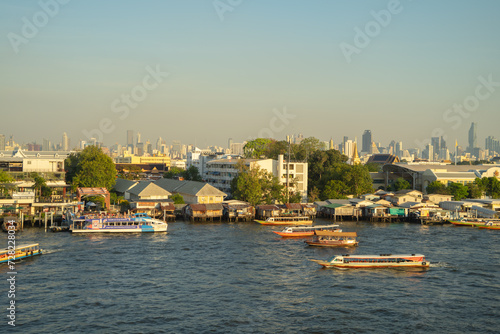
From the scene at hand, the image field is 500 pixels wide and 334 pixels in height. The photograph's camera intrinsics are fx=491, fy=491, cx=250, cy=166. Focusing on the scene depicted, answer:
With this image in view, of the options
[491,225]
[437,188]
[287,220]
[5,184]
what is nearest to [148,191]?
[5,184]

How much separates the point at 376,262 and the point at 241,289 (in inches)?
399

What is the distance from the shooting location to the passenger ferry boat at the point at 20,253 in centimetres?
3039

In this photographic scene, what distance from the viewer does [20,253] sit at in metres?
31.9

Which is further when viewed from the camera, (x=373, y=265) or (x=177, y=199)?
(x=177, y=199)

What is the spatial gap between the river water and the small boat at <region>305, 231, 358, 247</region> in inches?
40.3

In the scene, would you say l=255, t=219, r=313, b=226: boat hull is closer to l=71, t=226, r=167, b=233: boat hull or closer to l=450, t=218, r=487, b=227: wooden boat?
l=71, t=226, r=167, b=233: boat hull

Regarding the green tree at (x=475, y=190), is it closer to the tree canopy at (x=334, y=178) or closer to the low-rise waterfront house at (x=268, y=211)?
the tree canopy at (x=334, y=178)

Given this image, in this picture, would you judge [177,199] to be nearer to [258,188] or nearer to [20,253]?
[258,188]

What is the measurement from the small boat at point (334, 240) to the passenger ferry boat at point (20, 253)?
1985 centimetres

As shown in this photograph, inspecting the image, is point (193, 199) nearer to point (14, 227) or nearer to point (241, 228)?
point (241, 228)

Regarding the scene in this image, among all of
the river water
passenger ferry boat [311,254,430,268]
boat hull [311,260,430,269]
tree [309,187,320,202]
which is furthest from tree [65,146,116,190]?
boat hull [311,260,430,269]

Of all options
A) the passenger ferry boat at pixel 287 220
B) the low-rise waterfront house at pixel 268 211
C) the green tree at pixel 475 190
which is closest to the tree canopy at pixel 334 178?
the low-rise waterfront house at pixel 268 211

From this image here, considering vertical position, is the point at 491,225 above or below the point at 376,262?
above

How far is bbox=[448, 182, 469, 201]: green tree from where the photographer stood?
207 ft
